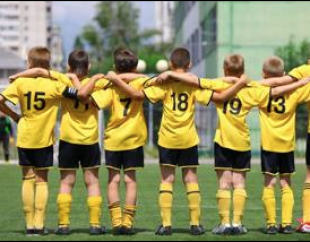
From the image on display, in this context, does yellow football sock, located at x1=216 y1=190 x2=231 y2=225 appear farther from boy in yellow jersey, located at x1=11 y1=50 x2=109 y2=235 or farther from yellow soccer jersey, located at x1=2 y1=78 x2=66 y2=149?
yellow soccer jersey, located at x1=2 y1=78 x2=66 y2=149

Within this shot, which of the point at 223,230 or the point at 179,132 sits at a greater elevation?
the point at 179,132

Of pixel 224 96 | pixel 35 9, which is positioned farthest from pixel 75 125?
pixel 35 9

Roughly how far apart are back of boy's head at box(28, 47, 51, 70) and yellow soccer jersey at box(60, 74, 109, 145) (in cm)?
30

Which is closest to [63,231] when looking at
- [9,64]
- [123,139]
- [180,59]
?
[123,139]

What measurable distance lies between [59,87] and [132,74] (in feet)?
2.88

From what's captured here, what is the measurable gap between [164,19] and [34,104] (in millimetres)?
124127

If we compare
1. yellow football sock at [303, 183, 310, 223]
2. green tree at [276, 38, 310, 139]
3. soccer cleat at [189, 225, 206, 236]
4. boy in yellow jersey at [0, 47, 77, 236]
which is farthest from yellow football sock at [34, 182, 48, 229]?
green tree at [276, 38, 310, 139]

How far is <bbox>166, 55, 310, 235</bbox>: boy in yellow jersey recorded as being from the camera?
9.54 m

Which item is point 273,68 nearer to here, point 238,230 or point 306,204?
point 306,204

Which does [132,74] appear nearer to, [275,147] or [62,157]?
[62,157]

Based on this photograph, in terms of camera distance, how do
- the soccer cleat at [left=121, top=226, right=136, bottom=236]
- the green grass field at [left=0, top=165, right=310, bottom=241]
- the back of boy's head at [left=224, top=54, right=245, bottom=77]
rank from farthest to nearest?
the back of boy's head at [left=224, top=54, right=245, bottom=77] → the soccer cleat at [left=121, top=226, right=136, bottom=236] → the green grass field at [left=0, top=165, right=310, bottom=241]

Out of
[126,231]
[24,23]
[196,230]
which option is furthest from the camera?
[24,23]

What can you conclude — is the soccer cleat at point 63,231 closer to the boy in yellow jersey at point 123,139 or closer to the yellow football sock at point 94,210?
the yellow football sock at point 94,210

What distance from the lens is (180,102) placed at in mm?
9477
